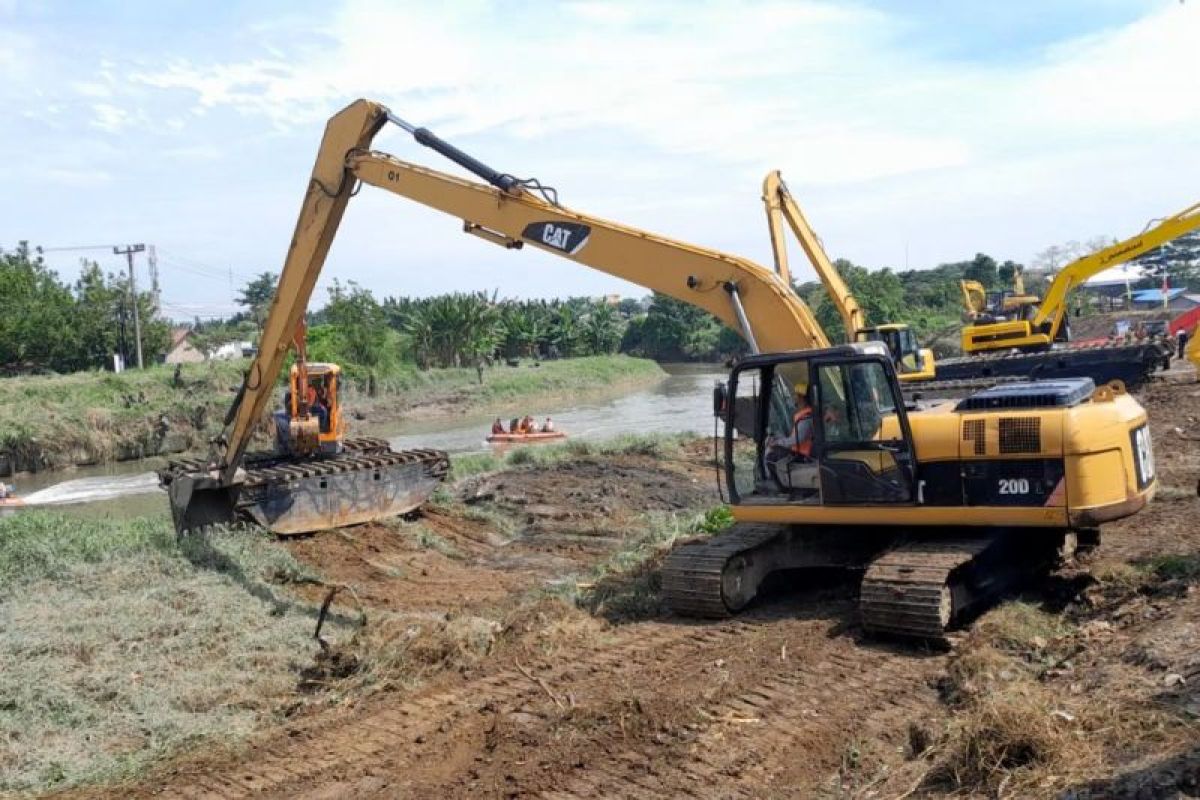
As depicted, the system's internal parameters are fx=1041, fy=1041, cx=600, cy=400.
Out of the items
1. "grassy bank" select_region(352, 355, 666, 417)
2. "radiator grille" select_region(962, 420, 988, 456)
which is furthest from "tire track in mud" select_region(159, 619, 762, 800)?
"grassy bank" select_region(352, 355, 666, 417)

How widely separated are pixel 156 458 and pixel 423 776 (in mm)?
30654

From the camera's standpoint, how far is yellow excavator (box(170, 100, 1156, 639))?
7191 mm

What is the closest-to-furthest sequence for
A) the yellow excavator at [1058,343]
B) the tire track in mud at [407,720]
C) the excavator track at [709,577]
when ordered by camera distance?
the tire track in mud at [407,720] → the excavator track at [709,577] → the yellow excavator at [1058,343]

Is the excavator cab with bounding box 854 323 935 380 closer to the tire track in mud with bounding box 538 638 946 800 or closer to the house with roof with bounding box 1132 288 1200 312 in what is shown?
the tire track in mud with bounding box 538 638 946 800

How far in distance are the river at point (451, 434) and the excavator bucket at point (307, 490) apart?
682 centimetres

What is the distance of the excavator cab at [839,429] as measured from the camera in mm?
7656

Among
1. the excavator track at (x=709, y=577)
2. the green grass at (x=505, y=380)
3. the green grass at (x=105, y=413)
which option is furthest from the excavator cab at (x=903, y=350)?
the green grass at (x=505, y=380)

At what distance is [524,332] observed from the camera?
6294cm

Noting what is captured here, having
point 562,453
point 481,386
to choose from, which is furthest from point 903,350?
point 481,386

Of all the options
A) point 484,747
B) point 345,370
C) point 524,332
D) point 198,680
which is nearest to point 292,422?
point 198,680

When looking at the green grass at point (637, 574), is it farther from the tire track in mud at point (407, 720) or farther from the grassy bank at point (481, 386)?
the grassy bank at point (481, 386)

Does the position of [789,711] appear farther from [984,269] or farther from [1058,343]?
[984,269]

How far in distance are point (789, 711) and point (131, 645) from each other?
5.12 metres

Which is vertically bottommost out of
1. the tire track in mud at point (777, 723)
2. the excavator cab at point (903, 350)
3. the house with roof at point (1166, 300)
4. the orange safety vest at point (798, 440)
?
the tire track in mud at point (777, 723)
